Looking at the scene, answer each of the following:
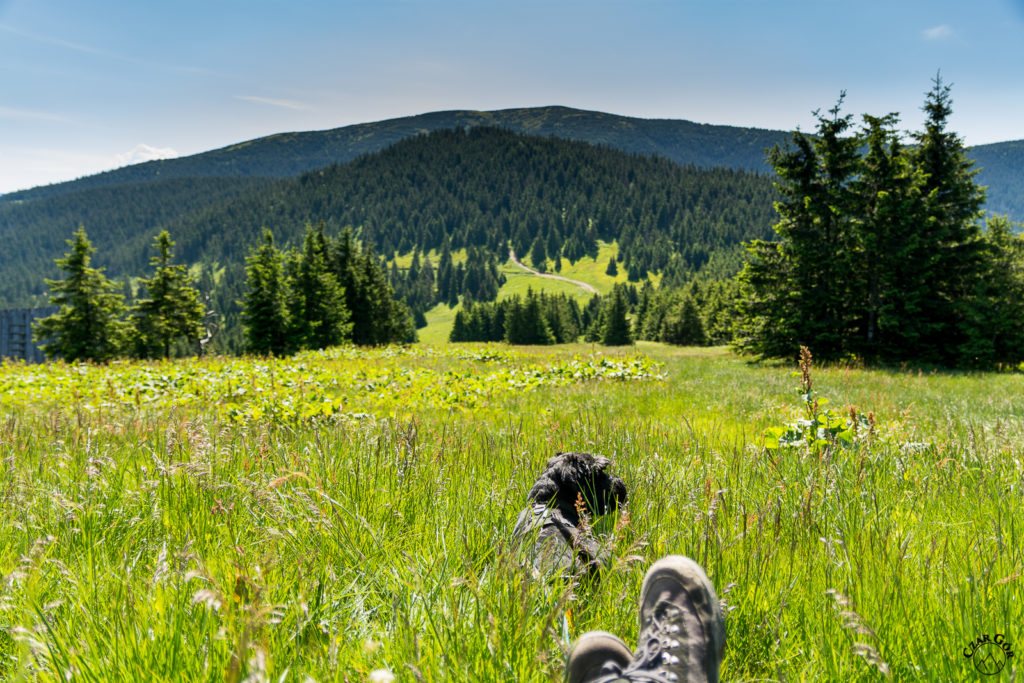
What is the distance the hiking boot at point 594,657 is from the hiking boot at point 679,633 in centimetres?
1

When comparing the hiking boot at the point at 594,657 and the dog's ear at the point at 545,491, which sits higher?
the hiking boot at the point at 594,657

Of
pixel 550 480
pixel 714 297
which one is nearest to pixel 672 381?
pixel 550 480

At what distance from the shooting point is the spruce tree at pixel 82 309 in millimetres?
34125

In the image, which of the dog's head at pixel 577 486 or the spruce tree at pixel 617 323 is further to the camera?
the spruce tree at pixel 617 323

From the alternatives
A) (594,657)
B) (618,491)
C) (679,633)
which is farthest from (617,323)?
(594,657)

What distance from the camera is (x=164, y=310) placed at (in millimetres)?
40500

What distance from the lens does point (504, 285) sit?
19662 cm

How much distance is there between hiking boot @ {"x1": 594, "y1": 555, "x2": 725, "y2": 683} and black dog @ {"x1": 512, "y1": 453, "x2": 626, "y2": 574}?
0.64 meters

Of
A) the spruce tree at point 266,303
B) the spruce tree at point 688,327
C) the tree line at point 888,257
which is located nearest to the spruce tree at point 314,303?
the spruce tree at point 266,303

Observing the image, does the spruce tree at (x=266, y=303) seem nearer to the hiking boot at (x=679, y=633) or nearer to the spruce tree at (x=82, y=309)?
the spruce tree at (x=82, y=309)

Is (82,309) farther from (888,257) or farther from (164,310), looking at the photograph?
(888,257)

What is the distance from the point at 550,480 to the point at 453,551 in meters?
0.81

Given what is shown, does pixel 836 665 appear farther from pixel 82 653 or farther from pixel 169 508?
pixel 169 508

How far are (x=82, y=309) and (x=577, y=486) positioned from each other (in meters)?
44.9
